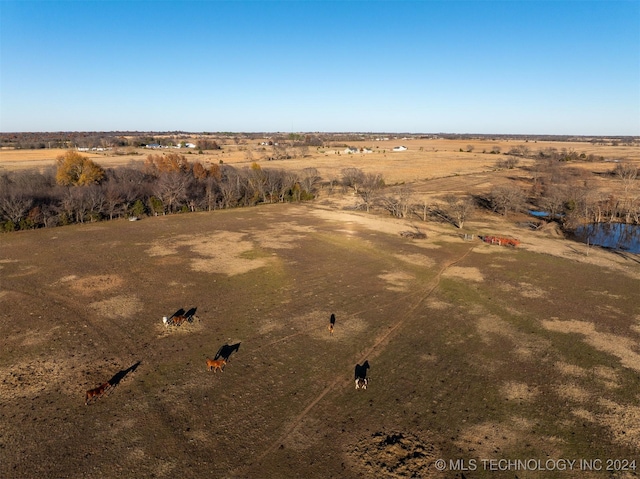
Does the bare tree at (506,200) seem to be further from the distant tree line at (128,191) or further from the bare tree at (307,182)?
the distant tree line at (128,191)

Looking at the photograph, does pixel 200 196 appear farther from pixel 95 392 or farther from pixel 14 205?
pixel 95 392

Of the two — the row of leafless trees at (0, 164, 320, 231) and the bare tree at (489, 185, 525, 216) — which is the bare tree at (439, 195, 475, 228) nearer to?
the bare tree at (489, 185, 525, 216)

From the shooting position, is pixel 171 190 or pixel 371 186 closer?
pixel 171 190

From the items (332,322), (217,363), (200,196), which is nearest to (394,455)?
(217,363)

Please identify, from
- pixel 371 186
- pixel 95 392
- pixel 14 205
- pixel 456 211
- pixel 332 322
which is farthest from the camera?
pixel 371 186

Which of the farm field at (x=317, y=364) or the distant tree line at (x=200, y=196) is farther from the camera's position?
the distant tree line at (x=200, y=196)

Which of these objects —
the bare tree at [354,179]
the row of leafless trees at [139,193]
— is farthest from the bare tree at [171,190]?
the bare tree at [354,179]

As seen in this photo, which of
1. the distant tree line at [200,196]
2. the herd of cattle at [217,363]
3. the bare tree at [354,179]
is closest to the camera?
the herd of cattle at [217,363]
